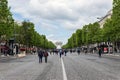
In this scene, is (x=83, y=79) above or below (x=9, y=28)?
below

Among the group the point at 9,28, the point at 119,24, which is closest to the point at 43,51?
the point at 9,28

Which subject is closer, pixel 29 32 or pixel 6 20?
pixel 6 20

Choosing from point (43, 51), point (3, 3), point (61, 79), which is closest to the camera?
point (61, 79)

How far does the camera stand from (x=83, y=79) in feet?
71.5

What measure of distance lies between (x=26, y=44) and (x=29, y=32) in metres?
5.50

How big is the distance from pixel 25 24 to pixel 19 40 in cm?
750

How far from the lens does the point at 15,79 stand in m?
22.4

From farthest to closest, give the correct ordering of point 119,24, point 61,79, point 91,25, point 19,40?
point 91,25 → point 19,40 → point 119,24 → point 61,79

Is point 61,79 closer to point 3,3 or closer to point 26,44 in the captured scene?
point 3,3

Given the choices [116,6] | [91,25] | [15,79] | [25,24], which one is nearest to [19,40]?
[25,24]

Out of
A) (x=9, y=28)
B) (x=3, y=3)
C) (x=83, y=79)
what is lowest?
(x=83, y=79)

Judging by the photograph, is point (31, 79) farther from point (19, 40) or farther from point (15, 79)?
point (19, 40)

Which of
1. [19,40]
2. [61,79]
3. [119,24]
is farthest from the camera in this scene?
[19,40]

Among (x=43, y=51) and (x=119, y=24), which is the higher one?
(x=119, y=24)
